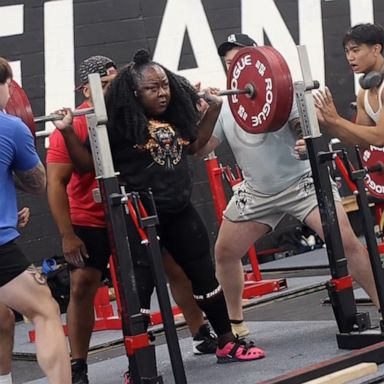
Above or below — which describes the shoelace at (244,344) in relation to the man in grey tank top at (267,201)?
below

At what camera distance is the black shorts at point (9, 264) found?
4266mm

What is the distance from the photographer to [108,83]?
5277 mm

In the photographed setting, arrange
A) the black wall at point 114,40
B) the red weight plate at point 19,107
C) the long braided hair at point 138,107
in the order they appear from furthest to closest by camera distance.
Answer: the black wall at point 114,40 < the long braided hair at point 138,107 < the red weight plate at point 19,107

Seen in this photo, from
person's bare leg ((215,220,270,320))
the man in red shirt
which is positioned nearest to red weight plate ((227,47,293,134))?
person's bare leg ((215,220,270,320))

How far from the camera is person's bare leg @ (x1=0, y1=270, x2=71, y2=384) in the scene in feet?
14.0

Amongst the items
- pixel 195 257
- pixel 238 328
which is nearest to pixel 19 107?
pixel 195 257

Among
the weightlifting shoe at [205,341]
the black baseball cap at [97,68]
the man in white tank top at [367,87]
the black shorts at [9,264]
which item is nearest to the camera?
the black shorts at [9,264]

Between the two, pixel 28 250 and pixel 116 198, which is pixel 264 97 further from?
pixel 28 250

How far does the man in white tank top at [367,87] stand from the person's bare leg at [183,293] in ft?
3.40

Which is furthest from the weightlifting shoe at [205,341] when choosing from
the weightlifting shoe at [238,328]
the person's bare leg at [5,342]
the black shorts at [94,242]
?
the person's bare leg at [5,342]

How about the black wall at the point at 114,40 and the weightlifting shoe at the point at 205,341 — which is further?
the black wall at the point at 114,40

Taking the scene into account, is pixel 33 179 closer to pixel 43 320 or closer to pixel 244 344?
pixel 43 320

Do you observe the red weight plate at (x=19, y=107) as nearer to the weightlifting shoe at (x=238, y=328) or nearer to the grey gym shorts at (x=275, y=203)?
the grey gym shorts at (x=275, y=203)

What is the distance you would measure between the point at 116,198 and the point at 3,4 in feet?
12.2
